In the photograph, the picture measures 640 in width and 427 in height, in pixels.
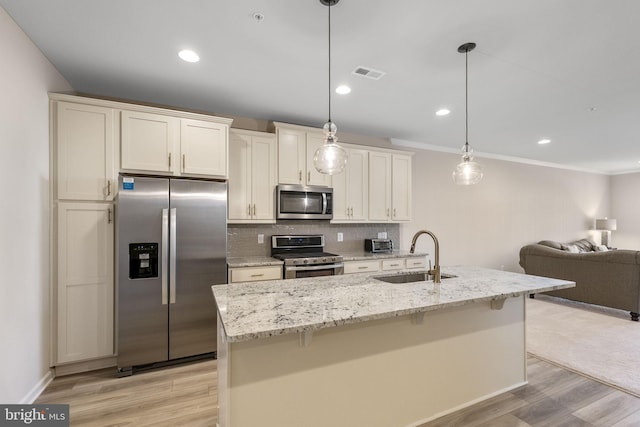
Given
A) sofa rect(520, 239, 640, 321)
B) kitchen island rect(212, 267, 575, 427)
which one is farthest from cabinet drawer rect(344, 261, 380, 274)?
sofa rect(520, 239, 640, 321)

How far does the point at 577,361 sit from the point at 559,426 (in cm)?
131

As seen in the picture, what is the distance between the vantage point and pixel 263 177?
3711 millimetres

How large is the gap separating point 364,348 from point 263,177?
2473 mm

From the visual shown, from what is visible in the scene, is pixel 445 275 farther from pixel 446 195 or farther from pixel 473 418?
pixel 446 195

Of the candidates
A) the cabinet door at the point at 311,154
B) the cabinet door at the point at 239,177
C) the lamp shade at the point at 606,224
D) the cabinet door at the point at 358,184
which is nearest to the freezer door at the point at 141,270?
the cabinet door at the point at 239,177

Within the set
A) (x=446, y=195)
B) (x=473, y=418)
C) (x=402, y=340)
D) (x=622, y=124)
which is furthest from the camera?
(x=446, y=195)

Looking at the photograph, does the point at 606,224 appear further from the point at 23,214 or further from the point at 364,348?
the point at 23,214

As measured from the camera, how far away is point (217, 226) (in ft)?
9.87

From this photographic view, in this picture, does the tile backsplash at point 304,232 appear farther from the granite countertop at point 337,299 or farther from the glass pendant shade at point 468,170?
the glass pendant shade at point 468,170

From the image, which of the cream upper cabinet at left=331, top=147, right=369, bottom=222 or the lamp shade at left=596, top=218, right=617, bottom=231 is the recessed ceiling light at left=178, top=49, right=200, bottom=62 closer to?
the cream upper cabinet at left=331, top=147, right=369, bottom=222

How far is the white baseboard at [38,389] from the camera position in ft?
7.22

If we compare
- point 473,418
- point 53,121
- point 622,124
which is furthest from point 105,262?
point 622,124

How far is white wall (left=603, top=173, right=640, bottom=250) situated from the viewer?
303 inches

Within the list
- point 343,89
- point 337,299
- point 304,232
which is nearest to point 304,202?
point 304,232
